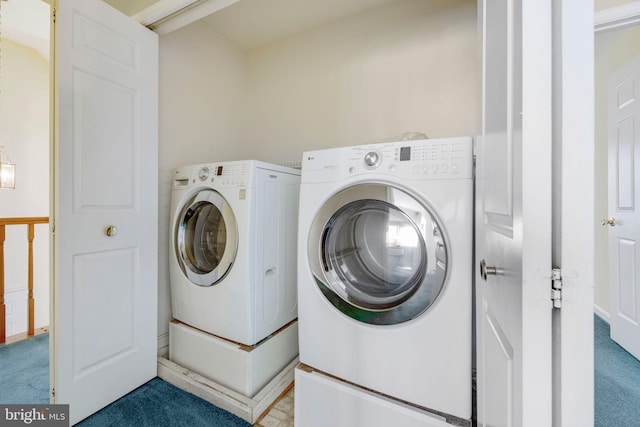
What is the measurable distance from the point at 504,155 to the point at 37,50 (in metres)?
4.56

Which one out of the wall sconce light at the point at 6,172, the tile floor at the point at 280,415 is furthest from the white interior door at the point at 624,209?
the wall sconce light at the point at 6,172

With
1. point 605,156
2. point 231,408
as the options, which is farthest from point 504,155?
point 231,408

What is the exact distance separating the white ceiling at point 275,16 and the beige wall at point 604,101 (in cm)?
131

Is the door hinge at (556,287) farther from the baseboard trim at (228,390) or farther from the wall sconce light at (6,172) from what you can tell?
the wall sconce light at (6,172)

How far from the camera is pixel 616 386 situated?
30.4 inches

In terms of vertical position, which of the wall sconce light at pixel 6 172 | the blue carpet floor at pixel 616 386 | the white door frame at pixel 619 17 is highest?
the white door frame at pixel 619 17

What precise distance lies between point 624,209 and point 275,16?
7.34 feet

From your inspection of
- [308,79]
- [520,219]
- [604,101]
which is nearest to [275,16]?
[308,79]

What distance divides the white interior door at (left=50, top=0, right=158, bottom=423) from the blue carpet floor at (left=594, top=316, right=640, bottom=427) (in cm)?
179

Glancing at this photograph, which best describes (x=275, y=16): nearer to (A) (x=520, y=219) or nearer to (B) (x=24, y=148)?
(A) (x=520, y=219)

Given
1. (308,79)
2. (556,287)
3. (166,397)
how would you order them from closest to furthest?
(556,287), (166,397), (308,79)

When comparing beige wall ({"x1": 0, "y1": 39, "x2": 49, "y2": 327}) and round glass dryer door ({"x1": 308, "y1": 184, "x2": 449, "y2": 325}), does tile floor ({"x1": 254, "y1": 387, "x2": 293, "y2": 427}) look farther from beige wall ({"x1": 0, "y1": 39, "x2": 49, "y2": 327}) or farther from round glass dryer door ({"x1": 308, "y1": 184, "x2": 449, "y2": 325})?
beige wall ({"x1": 0, "y1": 39, "x2": 49, "y2": 327})

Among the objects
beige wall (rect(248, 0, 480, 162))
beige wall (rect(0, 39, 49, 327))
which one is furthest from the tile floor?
beige wall (rect(0, 39, 49, 327))

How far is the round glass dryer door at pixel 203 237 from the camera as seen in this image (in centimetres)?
136
